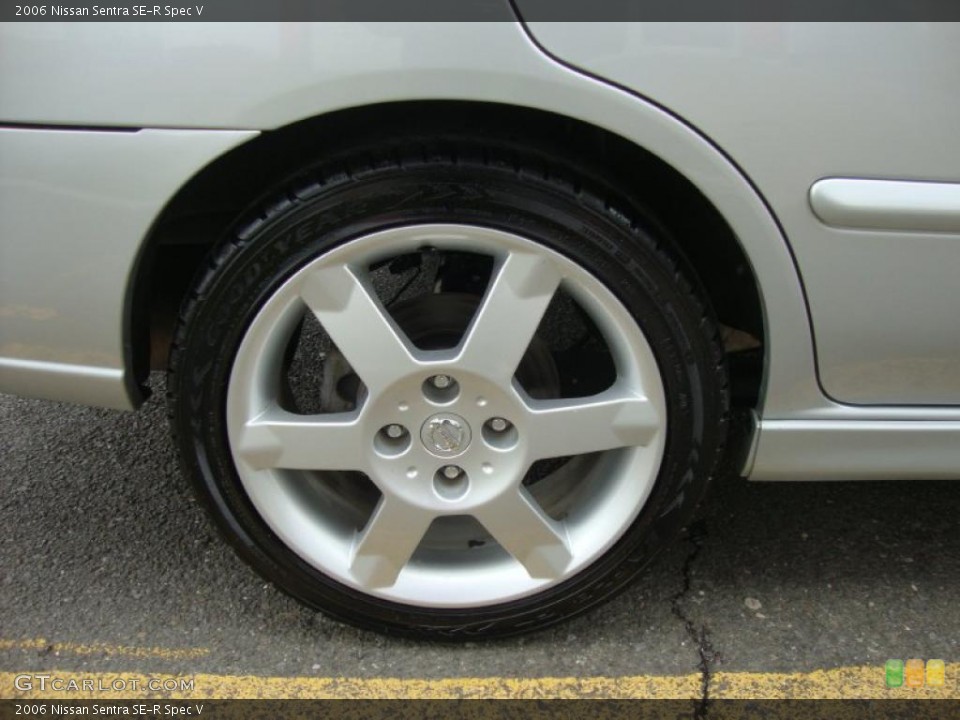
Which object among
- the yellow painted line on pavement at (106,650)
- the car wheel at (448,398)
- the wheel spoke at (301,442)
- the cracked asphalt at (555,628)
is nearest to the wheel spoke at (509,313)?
the car wheel at (448,398)

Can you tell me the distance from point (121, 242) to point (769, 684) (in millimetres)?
1493

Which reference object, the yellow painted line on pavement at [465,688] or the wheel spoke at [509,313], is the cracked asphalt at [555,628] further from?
the wheel spoke at [509,313]

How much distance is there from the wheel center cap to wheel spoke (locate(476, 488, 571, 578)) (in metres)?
0.14

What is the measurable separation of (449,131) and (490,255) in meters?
0.24

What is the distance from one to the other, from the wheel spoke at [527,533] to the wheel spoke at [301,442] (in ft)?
0.93

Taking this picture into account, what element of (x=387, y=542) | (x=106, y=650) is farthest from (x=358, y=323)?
(x=106, y=650)

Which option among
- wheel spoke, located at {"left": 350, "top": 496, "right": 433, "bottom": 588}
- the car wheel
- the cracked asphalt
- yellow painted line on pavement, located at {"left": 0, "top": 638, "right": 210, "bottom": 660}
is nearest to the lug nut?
the car wheel

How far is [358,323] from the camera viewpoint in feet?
5.04

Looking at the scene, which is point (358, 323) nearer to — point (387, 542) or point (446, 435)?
point (446, 435)

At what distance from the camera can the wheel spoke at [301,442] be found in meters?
1.61

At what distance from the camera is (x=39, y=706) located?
1.67 metres

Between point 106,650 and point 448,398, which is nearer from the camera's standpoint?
point 448,398

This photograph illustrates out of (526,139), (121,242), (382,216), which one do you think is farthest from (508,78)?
(121,242)

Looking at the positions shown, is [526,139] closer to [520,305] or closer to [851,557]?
[520,305]
